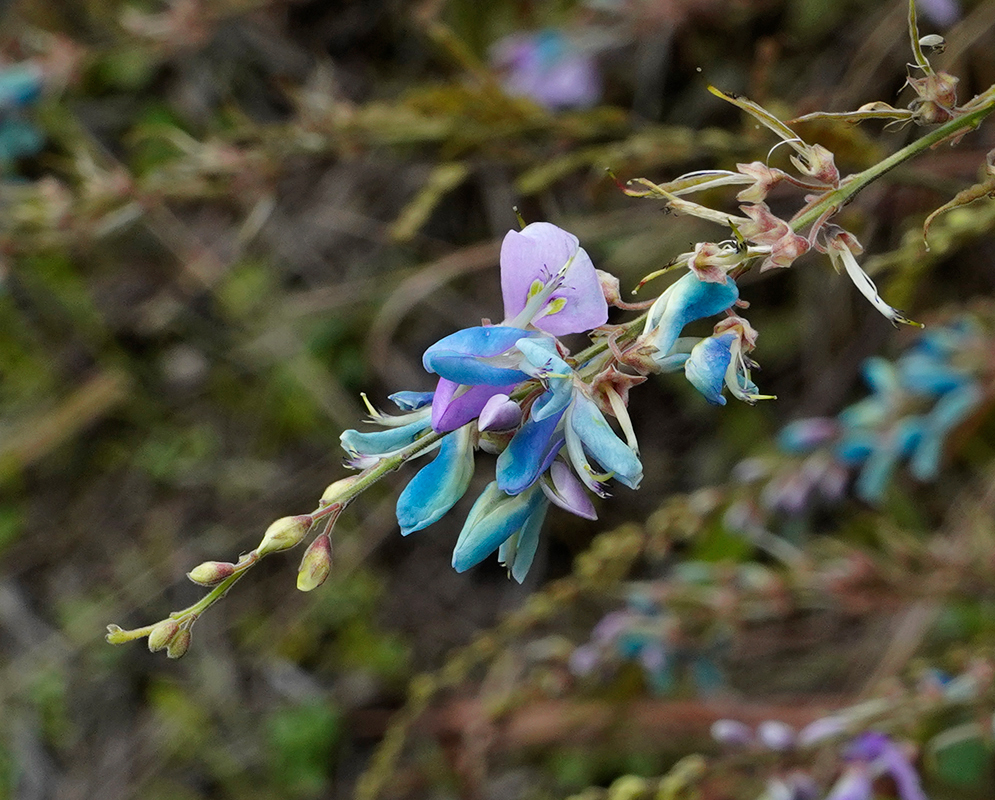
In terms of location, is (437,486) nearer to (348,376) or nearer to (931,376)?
(931,376)

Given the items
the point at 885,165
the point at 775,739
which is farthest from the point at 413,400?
the point at 775,739

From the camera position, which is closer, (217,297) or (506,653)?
(506,653)

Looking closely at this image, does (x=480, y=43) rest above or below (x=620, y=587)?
above

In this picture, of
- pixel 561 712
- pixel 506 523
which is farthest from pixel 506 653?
pixel 506 523

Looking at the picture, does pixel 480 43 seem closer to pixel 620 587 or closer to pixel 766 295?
pixel 766 295

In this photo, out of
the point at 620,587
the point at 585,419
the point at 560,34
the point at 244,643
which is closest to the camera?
the point at 585,419

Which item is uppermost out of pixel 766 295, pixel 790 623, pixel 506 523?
pixel 506 523

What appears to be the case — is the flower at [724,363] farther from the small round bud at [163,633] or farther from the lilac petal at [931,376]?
the lilac petal at [931,376]

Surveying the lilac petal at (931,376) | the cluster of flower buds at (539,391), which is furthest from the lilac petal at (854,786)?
the cluster of flower buds at (539,391)
